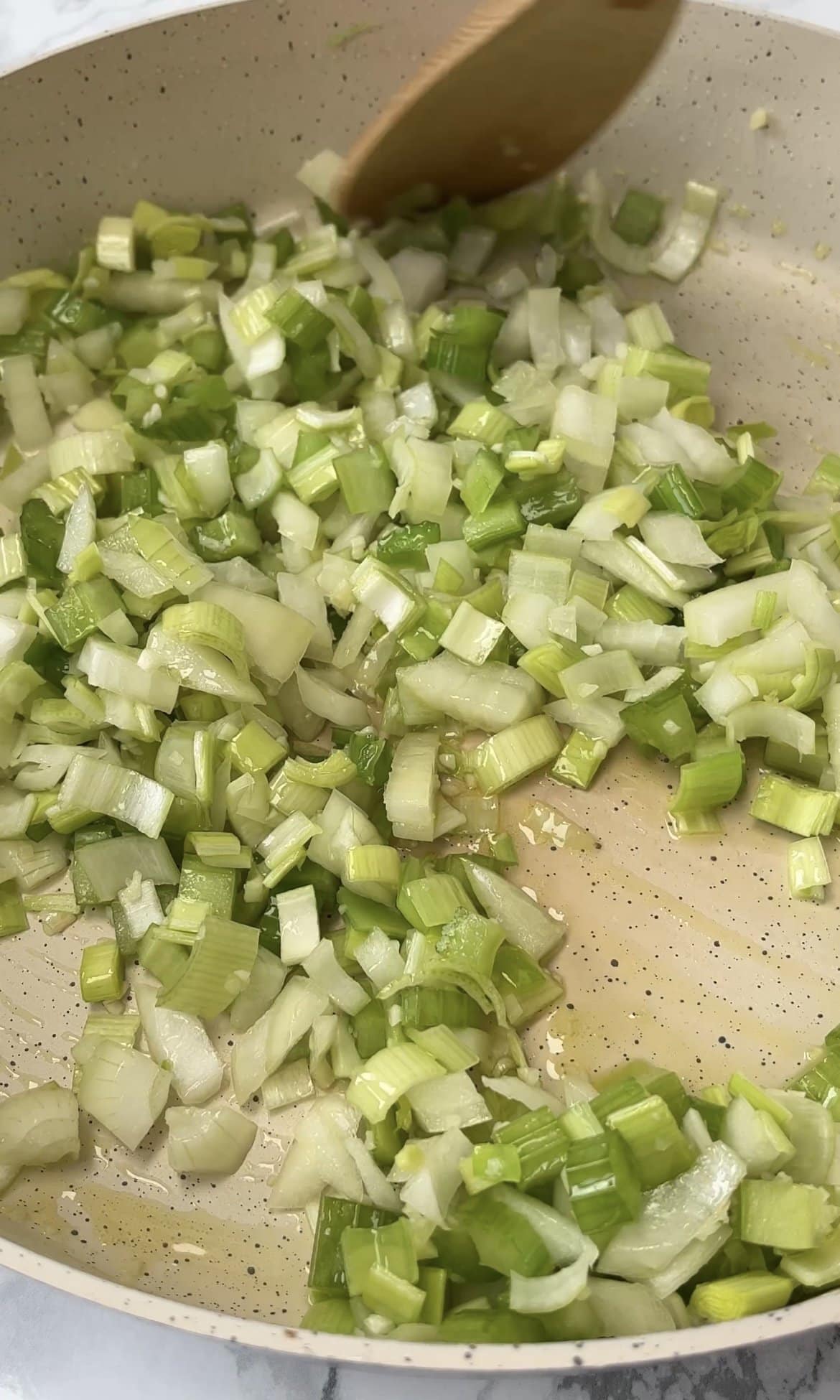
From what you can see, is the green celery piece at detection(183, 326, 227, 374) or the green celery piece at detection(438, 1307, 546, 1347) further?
the green celery piece at detection(183, 326, 227, 374)

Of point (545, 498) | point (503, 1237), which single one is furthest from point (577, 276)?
point (503, 1237)

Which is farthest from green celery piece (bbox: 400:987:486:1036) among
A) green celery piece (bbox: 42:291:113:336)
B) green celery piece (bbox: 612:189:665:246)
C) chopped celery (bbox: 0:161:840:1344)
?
green celery piece (bbox: 612:189:665:246)

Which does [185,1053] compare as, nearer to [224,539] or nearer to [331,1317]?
[331,1317]

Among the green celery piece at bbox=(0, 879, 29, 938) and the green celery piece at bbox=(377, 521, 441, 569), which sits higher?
the green celery piece at bbox=(377, 521, 441, 569)

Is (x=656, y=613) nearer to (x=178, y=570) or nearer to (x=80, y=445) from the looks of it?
(x=178, y=570)

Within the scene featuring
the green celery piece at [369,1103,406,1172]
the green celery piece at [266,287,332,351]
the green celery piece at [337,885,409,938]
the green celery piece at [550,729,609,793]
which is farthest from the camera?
the green celery piece at [266,287,332,351]

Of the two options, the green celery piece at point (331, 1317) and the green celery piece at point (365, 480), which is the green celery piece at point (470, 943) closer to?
the green celery piece at point (331, 1317)

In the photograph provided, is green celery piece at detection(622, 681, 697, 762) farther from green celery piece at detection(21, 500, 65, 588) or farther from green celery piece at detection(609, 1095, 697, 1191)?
green celery piece at detection(21, 500, 65, 588)
